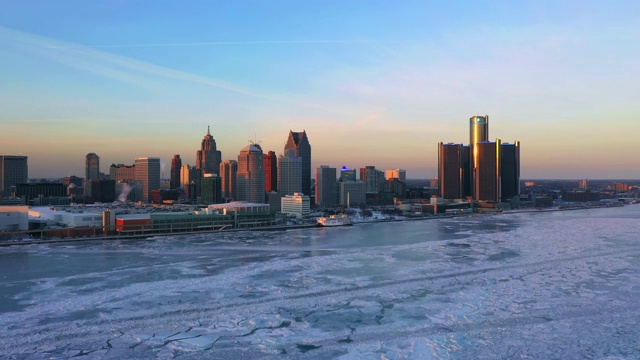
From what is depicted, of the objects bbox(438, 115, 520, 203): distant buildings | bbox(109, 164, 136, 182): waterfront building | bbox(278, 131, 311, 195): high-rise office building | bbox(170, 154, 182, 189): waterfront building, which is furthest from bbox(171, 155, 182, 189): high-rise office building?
bbox(438, 115, 520, 203): distant buildings

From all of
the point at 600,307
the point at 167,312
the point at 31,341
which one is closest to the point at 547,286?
the point at 600,307

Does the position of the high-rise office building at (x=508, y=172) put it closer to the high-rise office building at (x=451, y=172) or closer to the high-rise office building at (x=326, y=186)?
the high-rise office building at (x=451, y=172)

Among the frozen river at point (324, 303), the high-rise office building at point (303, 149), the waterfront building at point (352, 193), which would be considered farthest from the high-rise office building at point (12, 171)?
the frozen river at point (324, 303)

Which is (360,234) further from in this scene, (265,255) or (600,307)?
(600,307)

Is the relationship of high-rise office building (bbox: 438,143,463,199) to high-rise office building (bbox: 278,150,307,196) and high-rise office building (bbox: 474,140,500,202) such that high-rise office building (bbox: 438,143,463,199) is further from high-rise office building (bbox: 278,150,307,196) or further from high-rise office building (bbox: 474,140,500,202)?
high-rise office building (bbox: 278,150,307,196)

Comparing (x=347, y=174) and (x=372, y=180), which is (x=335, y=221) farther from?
(x=372, y=180)
